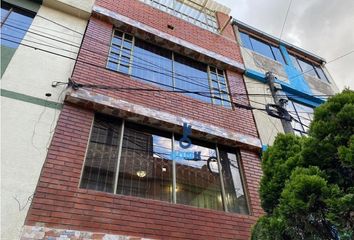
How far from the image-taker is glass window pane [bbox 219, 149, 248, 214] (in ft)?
21.5

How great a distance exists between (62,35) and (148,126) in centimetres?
326

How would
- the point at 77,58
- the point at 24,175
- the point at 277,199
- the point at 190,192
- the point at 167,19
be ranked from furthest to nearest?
the point at 167,19, the point at 77,58, the point at 190,192, the point at 24,175, the point at 277,199

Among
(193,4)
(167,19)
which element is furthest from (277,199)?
(193,4)

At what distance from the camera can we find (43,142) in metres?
5.14

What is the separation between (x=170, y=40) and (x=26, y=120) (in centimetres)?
511

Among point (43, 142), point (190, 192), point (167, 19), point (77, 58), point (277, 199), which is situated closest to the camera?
point (277, 199)

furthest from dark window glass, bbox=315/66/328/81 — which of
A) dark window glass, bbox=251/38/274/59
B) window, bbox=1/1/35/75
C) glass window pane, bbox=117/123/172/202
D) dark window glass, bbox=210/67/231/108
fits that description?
window, bbox=1/1/35/75

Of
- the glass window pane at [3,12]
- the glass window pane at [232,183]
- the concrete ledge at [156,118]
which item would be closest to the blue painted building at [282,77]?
the concrete ledge at [156,118]

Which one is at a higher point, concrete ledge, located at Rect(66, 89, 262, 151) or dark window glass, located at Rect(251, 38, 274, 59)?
dark window glass, located at Rect(251, 38, 274, 59)

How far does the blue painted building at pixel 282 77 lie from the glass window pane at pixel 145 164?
326 centimetres

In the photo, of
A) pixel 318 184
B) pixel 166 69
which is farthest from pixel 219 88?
pixel 318 184

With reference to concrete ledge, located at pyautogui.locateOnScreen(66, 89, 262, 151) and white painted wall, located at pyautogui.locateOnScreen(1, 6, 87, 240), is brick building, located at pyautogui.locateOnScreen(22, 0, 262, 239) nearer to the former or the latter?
concrete ledge, located at pyautogui.locateOnScreen(66, 89, 262, 151)

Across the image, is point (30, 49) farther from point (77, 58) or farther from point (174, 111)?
point (174, 111)

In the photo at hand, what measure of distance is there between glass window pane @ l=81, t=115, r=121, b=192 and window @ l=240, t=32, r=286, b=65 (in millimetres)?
7525
